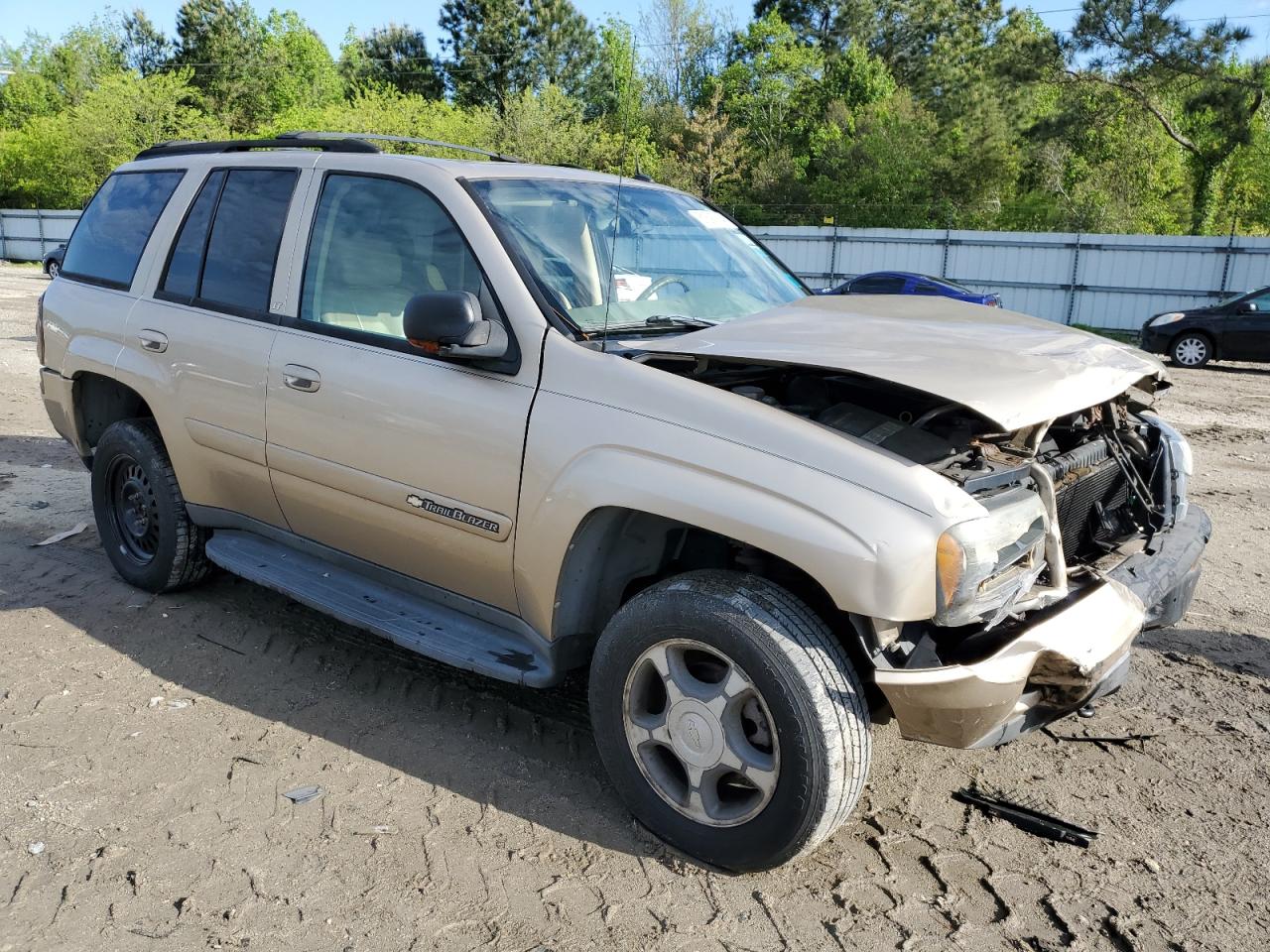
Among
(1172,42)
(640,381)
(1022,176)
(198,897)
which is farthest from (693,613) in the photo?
(1022,176)

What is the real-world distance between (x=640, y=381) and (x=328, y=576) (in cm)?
170

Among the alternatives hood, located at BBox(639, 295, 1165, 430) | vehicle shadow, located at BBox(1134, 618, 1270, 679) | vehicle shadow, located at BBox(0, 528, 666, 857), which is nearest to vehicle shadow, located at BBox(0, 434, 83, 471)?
vehicle shadow, located at BBox(0, 528, 666, 857)

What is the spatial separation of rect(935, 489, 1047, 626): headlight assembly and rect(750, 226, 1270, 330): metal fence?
2185 centimetres

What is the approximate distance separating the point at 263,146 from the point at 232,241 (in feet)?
1.64

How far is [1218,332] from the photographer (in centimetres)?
1622

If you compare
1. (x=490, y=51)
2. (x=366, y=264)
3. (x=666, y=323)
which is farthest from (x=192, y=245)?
(x=490, y=51)

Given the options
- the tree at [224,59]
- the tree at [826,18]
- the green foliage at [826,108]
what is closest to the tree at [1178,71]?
the green foliage at [826,108]

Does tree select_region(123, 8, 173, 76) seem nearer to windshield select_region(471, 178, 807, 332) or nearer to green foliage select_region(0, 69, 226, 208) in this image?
green foliage select_region(0, 69, 226, 208)

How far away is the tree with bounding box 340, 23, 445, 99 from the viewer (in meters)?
65.8

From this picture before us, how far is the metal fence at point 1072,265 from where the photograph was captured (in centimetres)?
2397

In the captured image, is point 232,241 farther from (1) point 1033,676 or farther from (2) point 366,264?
(1) point 1033,676

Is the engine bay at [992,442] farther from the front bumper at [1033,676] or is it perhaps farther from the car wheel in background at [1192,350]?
the car wheel in background at [1192,350]

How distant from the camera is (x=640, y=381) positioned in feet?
9.55

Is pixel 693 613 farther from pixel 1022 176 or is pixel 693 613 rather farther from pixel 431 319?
pixel 1022 176
